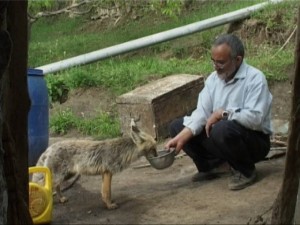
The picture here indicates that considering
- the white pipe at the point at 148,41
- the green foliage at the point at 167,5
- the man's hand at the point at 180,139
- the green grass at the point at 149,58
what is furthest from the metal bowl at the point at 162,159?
the green foliage at the point at 167,5

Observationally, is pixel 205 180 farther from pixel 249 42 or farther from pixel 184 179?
pixel 249 42

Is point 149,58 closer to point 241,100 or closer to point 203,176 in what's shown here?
point 203,176

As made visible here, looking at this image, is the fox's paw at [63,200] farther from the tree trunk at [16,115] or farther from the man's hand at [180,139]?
the tree trunk at [16,115]

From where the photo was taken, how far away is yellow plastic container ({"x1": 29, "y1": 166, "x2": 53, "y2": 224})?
513cm

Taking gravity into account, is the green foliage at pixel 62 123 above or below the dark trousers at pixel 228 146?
below

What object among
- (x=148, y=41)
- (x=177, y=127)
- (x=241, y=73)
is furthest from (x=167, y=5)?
(x=241, y=73)

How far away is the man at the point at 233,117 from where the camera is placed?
5.62 m

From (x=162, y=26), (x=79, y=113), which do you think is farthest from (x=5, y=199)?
(x=162, y=26)

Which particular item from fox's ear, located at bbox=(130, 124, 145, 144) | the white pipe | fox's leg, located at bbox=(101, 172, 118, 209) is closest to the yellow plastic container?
fox's leg, located at bbox=(101, 172, 118, 209)

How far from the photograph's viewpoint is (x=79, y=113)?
8.99m

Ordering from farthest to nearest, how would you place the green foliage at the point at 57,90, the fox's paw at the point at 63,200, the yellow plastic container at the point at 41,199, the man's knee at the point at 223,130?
the green foliage at the point at 57,90 < the fox's paw at the point at 63,200 < the man's knee at the point at 223,130 < the yellow plastic container at the point at 41,199

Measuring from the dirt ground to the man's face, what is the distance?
3.01 feet

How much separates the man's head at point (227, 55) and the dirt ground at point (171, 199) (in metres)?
0.93

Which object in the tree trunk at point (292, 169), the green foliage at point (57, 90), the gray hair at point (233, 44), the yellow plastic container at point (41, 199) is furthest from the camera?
the green foliage at point (57, 90)
